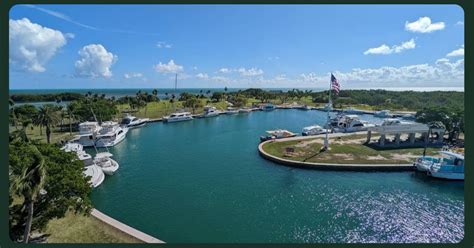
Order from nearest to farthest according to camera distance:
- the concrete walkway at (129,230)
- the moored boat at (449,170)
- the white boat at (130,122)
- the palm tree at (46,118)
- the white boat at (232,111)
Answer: the concrete walkway at (129,230)
the moored boat at (449,170)
the palm tree at (46,118)
the white boat at (130,122)
the white boat at (232,111)

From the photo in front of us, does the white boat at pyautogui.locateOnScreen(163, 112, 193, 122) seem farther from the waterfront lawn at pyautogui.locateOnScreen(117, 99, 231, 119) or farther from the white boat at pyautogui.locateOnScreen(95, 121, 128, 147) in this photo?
the white boat at pyautogui.locateOnScreen(95, 121, 128, 147)

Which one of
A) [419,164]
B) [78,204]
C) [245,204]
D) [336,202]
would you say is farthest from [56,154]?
[419,164]

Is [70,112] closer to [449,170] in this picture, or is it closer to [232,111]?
[232,111]

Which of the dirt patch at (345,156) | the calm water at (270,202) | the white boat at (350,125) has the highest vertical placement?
the white boat at (350,125)

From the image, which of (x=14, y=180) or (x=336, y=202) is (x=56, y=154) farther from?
(x=336, y=202)

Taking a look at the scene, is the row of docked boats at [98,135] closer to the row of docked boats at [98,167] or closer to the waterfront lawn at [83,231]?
the row of docked boats at [98,167]

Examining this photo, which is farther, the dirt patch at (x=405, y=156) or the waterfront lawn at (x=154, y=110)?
the waterfront lawn at (x=154, y=110)

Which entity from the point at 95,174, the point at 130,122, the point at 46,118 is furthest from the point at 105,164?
the point at 130,122

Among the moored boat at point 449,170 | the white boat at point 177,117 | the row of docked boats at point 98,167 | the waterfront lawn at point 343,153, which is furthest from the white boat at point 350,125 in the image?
the row of docked boats at point 98,167
